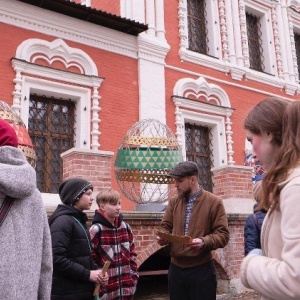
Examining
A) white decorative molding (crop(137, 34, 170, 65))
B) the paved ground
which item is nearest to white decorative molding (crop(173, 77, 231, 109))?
white decorative molding (crop(137, 34, 170, 65))

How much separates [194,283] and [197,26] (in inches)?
365

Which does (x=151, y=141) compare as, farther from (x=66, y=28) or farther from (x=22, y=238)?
(x=22, y=238)

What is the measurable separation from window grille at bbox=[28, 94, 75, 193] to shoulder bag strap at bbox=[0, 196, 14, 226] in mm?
5965

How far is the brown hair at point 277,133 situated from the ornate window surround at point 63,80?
258 inches

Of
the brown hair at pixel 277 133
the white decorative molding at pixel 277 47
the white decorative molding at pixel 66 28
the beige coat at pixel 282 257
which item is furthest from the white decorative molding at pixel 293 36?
the beige coat at pixel 282 257

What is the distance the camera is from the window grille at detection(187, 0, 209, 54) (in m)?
11.0

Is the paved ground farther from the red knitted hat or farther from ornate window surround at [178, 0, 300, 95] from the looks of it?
ornate window surround at [178, 0, 300, 95]

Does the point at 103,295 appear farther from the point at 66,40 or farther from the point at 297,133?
the point at 66,40

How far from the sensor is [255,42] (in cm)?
1252

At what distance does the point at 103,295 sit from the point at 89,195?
0.92m

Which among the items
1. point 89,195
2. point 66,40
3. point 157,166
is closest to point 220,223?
point 89,195

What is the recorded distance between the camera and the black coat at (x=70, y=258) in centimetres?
302

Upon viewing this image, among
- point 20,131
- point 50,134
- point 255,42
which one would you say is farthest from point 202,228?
point 255,42

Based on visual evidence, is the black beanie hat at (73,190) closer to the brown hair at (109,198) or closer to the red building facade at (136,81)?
the brown hair at (109,198)
